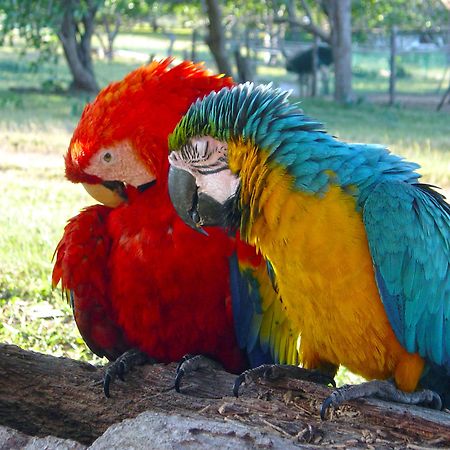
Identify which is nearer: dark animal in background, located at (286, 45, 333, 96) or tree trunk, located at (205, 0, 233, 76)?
tree trunk, located at (205, 0, 233, 76)

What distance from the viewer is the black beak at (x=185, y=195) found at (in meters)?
1.96

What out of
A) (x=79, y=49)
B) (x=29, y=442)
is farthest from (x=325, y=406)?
(x=79, y=49)

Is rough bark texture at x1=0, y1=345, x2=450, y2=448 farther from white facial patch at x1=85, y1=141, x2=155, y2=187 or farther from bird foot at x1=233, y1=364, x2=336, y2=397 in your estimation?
white facial patch at x1=85, y1=141, x2=155, y2=187

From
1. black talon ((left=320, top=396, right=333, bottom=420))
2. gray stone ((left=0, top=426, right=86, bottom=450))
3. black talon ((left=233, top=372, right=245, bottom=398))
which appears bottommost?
gray stone ((left=0, top=426, right=86, bottom=450))

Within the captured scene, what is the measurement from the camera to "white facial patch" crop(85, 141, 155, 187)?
2188 mm

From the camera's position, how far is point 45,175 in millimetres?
6477

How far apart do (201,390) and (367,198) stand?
0.68 m

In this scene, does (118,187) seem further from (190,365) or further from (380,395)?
(380,395)

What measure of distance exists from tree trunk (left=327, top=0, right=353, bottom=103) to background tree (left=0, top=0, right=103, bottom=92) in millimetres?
3790

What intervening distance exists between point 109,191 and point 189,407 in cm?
67

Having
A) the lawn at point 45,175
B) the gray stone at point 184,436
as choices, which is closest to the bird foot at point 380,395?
the gray stone at point 184,436

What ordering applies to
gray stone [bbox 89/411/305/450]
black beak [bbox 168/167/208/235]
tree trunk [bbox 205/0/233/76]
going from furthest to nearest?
tree trunk [bbox 205/0/233/76] < black beak [bbox 168/167/208/235] < gray stone [bbox 89/411/305/450]

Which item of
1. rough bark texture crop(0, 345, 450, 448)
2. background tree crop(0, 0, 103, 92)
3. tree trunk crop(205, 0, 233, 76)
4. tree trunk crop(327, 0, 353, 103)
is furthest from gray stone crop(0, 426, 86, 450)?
tree trunk crop(327, 0, 353, 103)

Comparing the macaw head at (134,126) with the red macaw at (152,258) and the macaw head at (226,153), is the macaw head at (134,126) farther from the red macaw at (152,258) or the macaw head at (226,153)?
the macaw head at (226,153)
